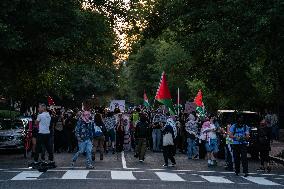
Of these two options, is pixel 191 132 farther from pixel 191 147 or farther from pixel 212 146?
pixel 212 146

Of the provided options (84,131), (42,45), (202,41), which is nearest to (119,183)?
(84,131)

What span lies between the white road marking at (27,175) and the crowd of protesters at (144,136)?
1644mm

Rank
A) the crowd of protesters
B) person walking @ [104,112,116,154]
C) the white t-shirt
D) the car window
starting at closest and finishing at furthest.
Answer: the white t-shirt, the crowd of protesters, the car window, person walking @ [104,112,116,154]

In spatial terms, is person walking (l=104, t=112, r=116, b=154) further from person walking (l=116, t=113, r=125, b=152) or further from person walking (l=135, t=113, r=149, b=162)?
person walking (l=135, t=113, r=149, b=162)

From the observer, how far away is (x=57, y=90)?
168 feet

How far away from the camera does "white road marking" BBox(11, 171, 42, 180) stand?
16.0 m

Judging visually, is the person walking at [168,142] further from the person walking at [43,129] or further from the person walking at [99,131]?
the person walking at [43,129]

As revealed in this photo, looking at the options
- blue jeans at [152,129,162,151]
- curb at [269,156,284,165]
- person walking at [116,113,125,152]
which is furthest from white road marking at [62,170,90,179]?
blue jeans at [152,129,162,151]

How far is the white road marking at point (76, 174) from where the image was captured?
16.3 m

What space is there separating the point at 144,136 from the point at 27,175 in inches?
285

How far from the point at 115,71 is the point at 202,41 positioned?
59.1 metres

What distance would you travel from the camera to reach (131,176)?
55.6 feet

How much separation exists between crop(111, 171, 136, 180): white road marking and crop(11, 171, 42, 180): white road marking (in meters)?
1.96

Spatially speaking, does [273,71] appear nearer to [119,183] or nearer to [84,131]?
[84,131]
